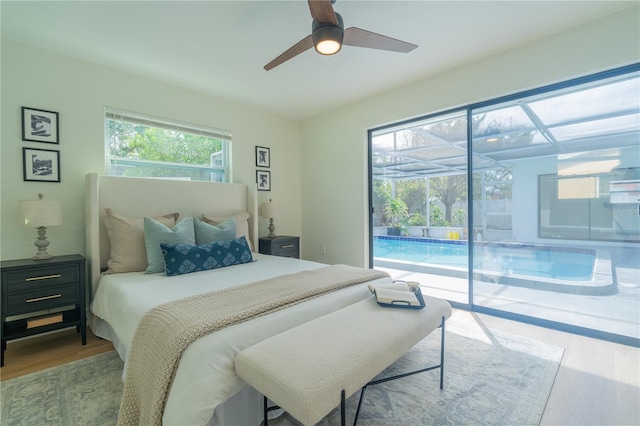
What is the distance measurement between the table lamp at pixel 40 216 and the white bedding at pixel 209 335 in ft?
1.74

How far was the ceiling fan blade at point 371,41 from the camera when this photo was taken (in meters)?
1.83

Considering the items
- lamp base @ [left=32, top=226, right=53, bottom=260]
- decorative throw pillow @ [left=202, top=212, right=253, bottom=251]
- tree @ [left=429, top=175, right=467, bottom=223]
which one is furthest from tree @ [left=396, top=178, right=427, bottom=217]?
lamp base @ [left=32, top=226, right=53, bottom=260]

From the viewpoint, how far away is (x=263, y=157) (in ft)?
14.0

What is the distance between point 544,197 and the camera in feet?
9.05

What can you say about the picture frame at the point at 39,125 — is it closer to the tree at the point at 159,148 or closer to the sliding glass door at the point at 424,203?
the tree at the point at 159,148

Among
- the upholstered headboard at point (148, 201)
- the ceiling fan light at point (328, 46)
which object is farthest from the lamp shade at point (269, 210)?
the ceiling fan light at point (328, 46)

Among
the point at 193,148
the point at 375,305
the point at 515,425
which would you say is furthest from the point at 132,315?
the point at 193,148

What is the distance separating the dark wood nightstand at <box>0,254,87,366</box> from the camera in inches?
85.3

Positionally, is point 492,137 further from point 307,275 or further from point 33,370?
point 33,370

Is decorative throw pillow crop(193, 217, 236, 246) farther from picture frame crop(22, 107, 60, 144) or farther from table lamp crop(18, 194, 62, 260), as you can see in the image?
picture frame crop(22, 107, 60, 144)

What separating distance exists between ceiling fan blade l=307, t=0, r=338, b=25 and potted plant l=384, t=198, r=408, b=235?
257 centimetres

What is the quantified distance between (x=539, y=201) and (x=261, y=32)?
298 centimetres

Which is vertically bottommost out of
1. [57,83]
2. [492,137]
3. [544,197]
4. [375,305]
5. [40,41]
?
[375,305]

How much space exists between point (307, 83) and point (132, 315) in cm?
288
